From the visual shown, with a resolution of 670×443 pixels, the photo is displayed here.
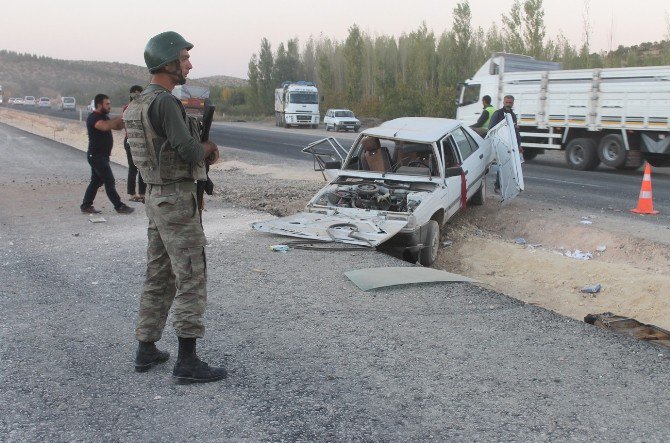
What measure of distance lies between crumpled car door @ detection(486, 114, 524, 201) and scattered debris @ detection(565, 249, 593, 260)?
149 cm

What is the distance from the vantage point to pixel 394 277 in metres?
6.54

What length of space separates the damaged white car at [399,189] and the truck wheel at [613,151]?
7.68m

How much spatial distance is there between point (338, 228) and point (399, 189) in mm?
1193

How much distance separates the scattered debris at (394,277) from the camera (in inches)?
250

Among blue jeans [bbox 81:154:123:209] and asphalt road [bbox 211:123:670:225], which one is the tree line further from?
blue jeans [bbox 81:154:123:209]

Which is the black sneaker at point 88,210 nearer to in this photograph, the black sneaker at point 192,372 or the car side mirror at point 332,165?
the car side mirror at point 332,165

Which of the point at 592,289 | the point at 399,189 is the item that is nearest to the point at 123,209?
the point at 399,189

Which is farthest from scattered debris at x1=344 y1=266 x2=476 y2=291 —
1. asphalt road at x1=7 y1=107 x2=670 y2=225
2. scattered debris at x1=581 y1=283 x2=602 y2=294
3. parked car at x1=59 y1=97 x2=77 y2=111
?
parked car at x1=59 y1=97 x2=77 y2=111

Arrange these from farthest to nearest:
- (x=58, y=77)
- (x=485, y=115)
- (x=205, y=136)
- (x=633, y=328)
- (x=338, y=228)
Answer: (x=58, y=77)
(x=485, y=115)
(x=338, y=228)
(x=633, y=328)
(x=205, y=136)

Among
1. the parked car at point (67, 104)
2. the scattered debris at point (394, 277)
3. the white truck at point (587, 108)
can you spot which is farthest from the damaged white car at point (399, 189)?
the parked car at point (67, 104)

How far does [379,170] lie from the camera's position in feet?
31.0

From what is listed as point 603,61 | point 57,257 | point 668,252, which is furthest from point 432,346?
point 603,61

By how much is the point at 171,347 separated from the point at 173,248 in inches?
43.5

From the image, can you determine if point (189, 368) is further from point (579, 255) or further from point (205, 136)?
point (579, 255)
